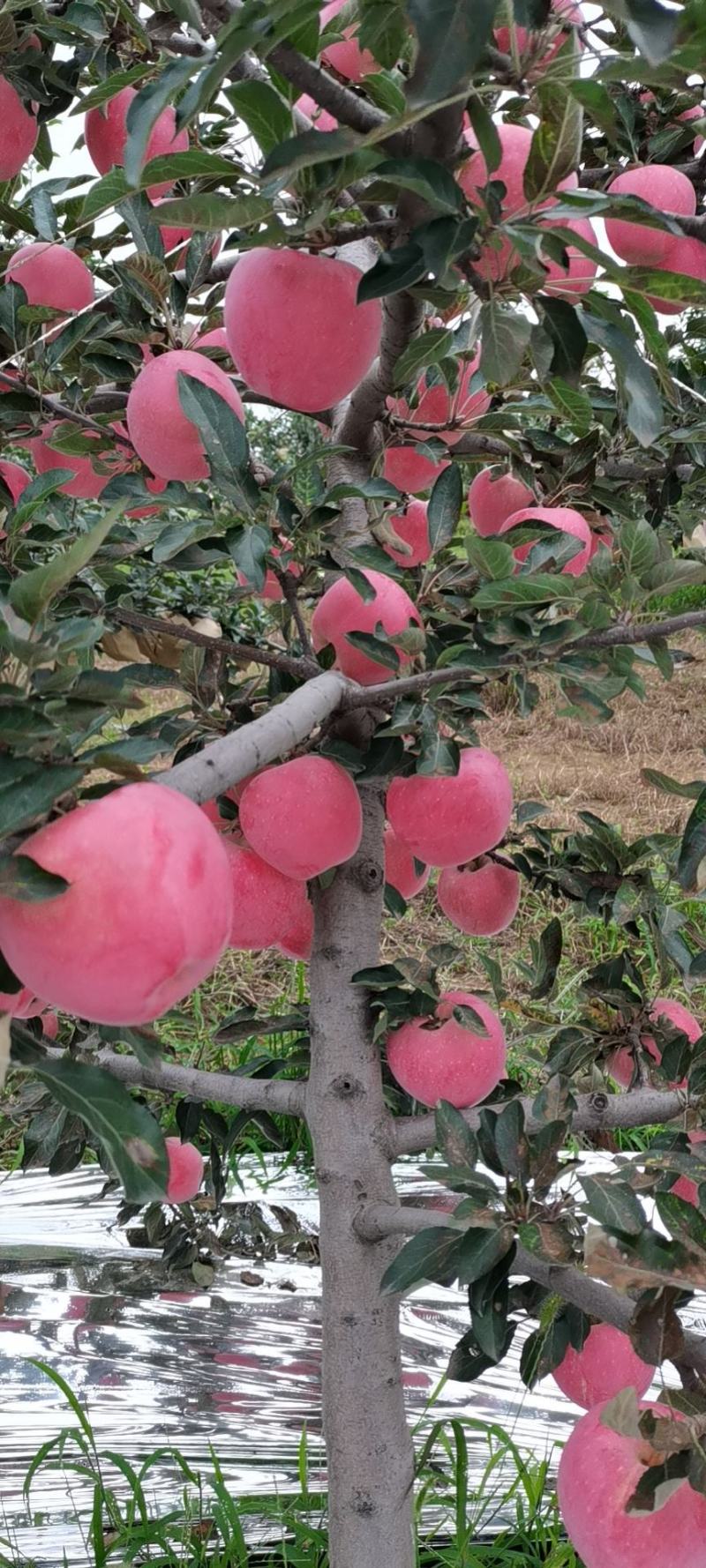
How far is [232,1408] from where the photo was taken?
1.44 meters

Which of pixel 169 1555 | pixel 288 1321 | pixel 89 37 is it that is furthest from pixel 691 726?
pixel 89 37

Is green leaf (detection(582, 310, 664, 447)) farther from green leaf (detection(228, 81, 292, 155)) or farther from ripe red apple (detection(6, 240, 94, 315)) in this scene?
ripe red apple (detection(6, 240, 94, 315))

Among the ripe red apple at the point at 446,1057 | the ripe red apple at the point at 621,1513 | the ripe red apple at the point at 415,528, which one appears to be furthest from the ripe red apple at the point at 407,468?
the ripe red apple at the point at 621,1513

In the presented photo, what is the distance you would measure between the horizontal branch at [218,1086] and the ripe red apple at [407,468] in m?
0.44

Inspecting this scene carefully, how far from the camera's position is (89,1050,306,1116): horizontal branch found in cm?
92

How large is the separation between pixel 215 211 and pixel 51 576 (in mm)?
169

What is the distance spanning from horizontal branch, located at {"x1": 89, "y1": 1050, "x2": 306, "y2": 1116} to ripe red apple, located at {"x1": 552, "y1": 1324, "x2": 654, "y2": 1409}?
0.26 m

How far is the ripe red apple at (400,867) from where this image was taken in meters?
1.00

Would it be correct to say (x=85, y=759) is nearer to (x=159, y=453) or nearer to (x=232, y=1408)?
(x=159, y=453)

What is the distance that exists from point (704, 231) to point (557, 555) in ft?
0.67

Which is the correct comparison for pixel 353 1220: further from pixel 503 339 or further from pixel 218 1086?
pixel 503 339

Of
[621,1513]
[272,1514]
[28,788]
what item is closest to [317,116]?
[28,788]

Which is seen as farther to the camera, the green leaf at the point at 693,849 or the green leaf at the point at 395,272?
the green leaf at the point at 693,849

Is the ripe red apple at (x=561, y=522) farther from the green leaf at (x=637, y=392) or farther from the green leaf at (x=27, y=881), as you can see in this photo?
the green leaf at (x=27, y=881)
